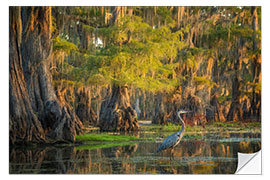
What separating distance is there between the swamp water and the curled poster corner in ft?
0.45

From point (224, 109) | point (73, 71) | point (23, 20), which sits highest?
point (23, 20)

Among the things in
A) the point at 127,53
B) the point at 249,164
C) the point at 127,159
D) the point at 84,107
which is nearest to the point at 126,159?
the point at 127,159

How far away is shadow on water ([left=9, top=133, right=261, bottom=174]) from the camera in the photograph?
7.80 m

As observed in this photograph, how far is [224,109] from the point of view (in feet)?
99.3

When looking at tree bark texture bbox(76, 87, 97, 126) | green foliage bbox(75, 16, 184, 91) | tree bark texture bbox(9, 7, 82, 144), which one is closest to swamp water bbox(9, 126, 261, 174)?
tree bark texture bbox(9, 7, 82, 144)

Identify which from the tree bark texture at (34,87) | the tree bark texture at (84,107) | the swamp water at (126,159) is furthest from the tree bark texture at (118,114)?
the swamp water at (126,159)

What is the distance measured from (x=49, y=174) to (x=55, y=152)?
259 cm

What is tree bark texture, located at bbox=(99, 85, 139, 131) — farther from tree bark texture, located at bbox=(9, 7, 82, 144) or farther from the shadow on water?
the shadow on water

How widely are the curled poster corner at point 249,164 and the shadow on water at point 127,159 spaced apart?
14cm

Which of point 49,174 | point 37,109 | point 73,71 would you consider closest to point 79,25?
point 73,71

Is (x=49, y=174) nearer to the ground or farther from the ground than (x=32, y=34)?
nearer to the ground

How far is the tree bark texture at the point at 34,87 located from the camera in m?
10.9

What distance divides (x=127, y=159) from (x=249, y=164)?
235cm
